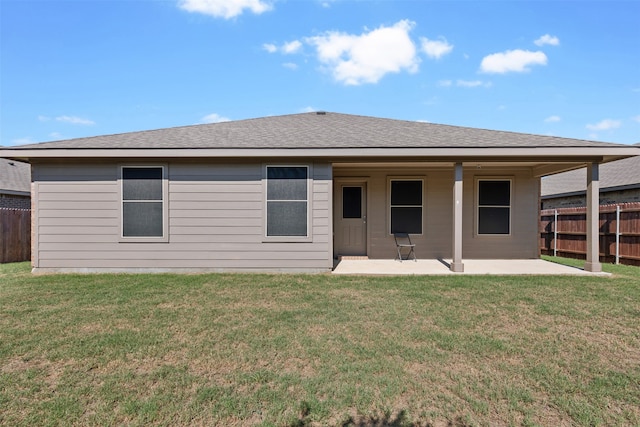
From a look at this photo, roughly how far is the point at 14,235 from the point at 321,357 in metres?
10.7

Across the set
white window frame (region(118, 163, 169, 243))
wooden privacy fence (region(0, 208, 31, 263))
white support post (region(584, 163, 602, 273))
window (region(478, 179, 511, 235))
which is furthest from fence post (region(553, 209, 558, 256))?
wooden privacy fence (region(0, 208, 31, 263))

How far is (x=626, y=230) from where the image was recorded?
8.48m

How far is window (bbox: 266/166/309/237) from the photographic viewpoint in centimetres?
707

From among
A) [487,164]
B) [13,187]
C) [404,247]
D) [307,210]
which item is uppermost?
[487,164]

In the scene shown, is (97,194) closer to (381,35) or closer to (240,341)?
(240,341)

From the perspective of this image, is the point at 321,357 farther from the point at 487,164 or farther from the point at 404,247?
the point at 487,164

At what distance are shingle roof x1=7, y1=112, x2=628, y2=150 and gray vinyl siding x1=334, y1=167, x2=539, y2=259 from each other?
1.09 m

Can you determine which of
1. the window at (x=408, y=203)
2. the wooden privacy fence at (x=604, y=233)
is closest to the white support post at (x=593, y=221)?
the wooden privacy fence at (x=604, y=233)

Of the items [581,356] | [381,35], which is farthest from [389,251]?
[381,35]

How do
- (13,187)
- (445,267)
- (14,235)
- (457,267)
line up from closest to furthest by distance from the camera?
(457,267)
(445,267)
(14,235)
(13,187)

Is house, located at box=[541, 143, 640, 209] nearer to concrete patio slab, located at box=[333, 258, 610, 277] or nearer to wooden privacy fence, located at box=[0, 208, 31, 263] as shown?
concrete patio slab, located at box=[333, 258, 610, 277]

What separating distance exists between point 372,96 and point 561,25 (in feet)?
28.0

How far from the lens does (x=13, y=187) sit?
1214 centimetres

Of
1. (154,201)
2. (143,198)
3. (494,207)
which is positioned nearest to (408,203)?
(494,207)
